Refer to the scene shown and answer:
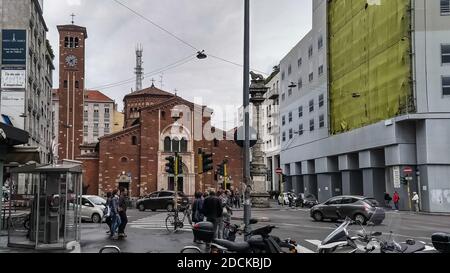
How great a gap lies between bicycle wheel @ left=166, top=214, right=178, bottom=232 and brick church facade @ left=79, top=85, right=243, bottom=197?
4380cm

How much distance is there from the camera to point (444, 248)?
838 cm

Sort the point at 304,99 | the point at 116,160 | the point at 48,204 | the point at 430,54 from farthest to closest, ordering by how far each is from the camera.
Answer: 1. the point at 116,160
2. the point at 304,99
3. the point at 430,54
4. the point at 48,204

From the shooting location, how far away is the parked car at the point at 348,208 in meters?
24.2

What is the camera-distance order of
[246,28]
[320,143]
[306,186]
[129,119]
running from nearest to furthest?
[246,28], [320,143], [306,186], [129,119]

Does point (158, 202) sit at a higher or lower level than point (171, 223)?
lower

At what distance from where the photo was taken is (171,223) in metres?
21.1

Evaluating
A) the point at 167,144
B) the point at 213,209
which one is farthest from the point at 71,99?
the point at 213,209

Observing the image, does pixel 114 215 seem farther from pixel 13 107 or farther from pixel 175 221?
pixel 13 107

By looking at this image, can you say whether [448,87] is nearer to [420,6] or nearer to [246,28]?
[420,6]

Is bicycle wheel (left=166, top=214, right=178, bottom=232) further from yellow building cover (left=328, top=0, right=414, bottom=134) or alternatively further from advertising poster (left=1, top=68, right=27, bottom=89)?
yellow building cover (left=328, top=0, right=414, bottom=134)

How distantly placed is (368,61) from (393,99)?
18.7 ft

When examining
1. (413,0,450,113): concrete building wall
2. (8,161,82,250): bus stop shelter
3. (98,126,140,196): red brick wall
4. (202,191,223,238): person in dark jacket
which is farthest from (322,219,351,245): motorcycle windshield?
(98,126,140,196): red brick wall

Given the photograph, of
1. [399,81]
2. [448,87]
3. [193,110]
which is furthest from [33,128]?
[448,87]
